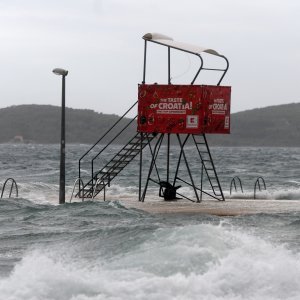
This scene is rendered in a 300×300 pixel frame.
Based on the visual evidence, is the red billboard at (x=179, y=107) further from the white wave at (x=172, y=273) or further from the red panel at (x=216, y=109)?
the white wave at (x=172, y=273)

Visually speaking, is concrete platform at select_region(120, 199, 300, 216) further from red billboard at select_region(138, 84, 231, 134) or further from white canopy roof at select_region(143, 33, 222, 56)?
white canopy roof at select_region(143, 33, 222, 56)

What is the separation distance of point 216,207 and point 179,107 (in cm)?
381

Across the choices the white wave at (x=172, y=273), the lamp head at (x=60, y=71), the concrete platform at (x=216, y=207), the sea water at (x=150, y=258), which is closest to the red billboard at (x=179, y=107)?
the concrete platform at (x=216, y=207)

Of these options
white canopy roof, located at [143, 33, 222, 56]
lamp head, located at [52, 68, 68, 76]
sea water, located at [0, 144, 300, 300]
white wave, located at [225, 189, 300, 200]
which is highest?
white canopy roof, located at [143, 33, 222, 56]

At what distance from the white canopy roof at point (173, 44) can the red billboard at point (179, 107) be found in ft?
4.17

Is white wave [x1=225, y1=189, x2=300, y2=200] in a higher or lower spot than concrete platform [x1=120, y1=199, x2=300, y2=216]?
lower

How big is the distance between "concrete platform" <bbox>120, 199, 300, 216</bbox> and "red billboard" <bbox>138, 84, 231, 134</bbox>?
2.59m

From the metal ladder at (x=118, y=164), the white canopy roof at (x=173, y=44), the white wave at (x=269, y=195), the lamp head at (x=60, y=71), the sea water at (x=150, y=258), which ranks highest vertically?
the white canopy roof at (x=173, y=44)

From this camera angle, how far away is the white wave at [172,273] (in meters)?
14.0

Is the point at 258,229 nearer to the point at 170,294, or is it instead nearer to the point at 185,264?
the point at 185,264

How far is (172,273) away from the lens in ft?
49.9

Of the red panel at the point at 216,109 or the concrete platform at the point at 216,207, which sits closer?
the concrete platform at the point at 216,207

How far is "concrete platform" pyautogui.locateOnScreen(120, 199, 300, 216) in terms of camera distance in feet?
83.9

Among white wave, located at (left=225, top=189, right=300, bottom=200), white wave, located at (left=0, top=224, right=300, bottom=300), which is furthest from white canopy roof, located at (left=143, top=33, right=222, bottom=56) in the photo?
white wave, located at (left=0, top=224, right=300, bottom=300)
